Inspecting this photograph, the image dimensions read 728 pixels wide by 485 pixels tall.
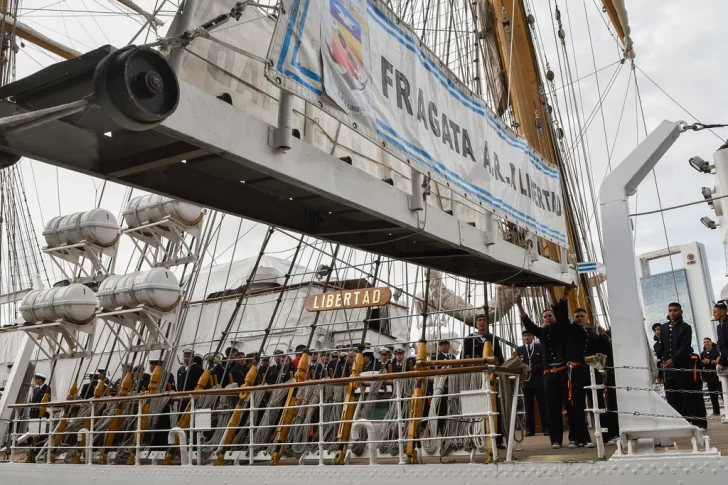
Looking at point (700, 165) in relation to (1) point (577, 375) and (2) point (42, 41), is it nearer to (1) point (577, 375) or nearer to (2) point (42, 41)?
(1) point (577, 375)

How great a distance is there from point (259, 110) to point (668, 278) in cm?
2854

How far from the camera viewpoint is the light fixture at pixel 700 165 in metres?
12.1

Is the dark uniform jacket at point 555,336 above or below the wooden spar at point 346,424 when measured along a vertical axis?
above

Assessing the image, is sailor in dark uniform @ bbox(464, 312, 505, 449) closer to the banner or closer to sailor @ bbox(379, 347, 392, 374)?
sailor @ bbox(379, 347, 392, 374)

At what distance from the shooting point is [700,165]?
40.1 feet

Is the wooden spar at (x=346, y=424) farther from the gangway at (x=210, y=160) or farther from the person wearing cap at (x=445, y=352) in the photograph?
the person wearing cap at (x=445, y=352)

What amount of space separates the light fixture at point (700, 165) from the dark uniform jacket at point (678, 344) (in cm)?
476

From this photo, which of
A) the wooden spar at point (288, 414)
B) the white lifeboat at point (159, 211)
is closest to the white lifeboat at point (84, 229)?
the white lifeboat at point (159, 211)

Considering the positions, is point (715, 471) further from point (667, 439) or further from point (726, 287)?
point (726, 287)

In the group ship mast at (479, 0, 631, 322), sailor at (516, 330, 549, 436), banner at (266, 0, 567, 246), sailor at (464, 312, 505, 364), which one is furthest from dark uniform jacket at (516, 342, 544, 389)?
ship mast at (479, 0, 631, 322)

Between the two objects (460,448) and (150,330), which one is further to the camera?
(150,330)

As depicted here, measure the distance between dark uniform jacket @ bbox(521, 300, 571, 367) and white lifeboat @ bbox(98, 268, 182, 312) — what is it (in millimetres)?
5760

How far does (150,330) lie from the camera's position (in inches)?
436

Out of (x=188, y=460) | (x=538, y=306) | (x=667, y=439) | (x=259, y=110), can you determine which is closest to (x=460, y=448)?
(x=667, y=439)
